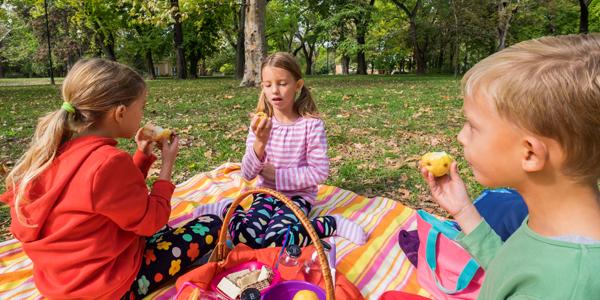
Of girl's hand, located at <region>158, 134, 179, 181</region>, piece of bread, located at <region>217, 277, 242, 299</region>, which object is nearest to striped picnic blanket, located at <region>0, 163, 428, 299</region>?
piece of bread, located at <region>217, 277, 242, 299</region>

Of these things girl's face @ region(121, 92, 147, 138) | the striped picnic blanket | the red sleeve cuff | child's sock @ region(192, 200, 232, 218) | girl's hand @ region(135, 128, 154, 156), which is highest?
girl's face @ region(121, 92, 147, 138)

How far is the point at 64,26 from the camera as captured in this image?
2758 cm

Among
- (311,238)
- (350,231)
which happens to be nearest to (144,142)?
(311,238)

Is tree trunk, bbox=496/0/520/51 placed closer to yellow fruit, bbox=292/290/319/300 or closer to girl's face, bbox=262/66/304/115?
Result: girl's face, bbox=262/66/304/115

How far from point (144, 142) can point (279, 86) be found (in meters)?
1.12

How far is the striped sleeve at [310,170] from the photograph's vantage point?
3129 mm

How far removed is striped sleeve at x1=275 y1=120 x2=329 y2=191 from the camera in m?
3.13

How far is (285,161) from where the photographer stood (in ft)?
10.8

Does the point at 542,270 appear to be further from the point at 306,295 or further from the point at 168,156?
the point at 168,156

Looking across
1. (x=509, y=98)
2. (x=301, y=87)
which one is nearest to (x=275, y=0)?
(x=301, y=87)

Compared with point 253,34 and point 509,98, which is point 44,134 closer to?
point 509,98

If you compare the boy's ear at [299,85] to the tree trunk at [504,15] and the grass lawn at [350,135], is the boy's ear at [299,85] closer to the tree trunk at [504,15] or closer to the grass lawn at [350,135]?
the grass lawn at [350,135]

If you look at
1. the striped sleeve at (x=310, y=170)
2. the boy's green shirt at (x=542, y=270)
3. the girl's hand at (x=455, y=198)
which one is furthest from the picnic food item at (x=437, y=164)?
the striped sleeve at (x=310, y=170)

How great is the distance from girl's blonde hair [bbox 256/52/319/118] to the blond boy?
198cm
